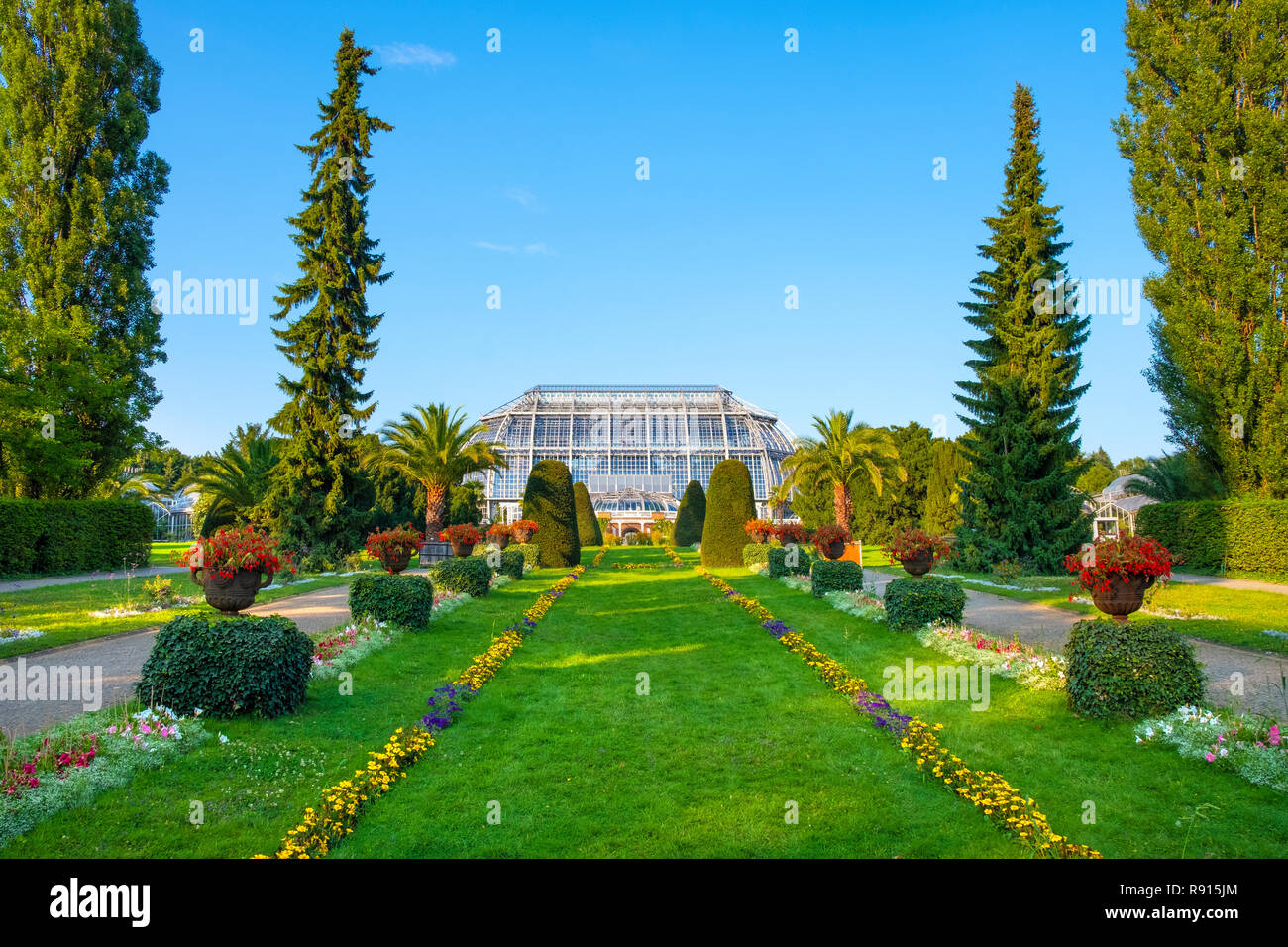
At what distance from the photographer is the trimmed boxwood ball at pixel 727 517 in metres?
26.5

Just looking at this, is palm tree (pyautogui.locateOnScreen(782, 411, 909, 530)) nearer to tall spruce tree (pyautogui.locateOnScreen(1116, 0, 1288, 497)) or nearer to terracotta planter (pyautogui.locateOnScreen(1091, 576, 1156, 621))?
tall spruce tree (pyautogui.locateOnScreen(1116, 0, 1288, 497))

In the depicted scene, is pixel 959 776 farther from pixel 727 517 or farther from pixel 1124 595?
pixel 727 517

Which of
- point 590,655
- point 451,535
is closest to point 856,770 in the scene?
point 590,655

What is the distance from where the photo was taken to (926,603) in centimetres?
1130

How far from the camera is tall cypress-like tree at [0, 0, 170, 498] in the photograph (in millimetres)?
22344

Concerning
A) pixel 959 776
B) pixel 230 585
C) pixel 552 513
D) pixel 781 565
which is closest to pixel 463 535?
pixel 552 513

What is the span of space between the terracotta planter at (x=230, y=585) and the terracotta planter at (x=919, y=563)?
10.3 meters

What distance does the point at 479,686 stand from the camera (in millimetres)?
8688

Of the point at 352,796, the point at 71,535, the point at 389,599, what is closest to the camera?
the point at 352,796

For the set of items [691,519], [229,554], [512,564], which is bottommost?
[512,564]

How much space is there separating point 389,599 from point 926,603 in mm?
8955

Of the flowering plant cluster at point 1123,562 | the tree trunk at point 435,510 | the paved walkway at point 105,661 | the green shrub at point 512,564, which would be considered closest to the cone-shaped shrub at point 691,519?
the tree trunk at point 435,510

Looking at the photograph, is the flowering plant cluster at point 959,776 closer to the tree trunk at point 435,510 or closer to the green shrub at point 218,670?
the green shrub at point 218,670

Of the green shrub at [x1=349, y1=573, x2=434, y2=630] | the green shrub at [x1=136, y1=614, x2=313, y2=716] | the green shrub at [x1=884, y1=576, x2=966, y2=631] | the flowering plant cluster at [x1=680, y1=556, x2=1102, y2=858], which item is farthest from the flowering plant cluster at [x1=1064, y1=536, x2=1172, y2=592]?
the green shrub at [x1=349, y1=573, x2=434, y2=630]
